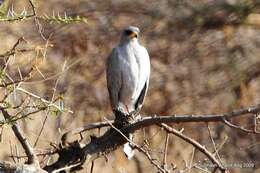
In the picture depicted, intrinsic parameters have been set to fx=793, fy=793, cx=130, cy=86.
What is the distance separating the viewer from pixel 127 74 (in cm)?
506

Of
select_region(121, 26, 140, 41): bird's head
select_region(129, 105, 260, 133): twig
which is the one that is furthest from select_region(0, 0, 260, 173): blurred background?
select_region(129, 105, 260, 133): twig

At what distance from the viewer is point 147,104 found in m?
7.99

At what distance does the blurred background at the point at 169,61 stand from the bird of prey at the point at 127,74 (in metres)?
2.27

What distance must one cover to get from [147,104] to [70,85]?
2.69 feet

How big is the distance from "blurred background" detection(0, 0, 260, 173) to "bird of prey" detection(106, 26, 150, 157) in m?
2.27

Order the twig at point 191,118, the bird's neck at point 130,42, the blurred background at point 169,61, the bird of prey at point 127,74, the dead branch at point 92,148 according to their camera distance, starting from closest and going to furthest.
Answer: the twig at point 191,118 → the dead branch at point 92,148 → the bird of prey at point 127,74 → the bird's neck at point 130,42 → the blurred background at point 169,61

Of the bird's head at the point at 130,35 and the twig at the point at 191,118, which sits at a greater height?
the bird's head at the point at 130,35

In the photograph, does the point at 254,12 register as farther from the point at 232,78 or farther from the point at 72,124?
the point at 72,124

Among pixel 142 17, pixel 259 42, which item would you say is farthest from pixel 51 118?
pixel 259 42

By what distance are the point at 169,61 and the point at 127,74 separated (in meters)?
3.24

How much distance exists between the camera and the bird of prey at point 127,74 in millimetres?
5051

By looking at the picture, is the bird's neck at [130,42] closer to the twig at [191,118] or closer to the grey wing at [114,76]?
the grey wing at [114,76]

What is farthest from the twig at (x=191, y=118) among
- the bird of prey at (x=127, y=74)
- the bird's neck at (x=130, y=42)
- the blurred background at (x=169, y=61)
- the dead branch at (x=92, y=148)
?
the blurred background at (x=169, y=61)

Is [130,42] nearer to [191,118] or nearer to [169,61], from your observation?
[191,118]
